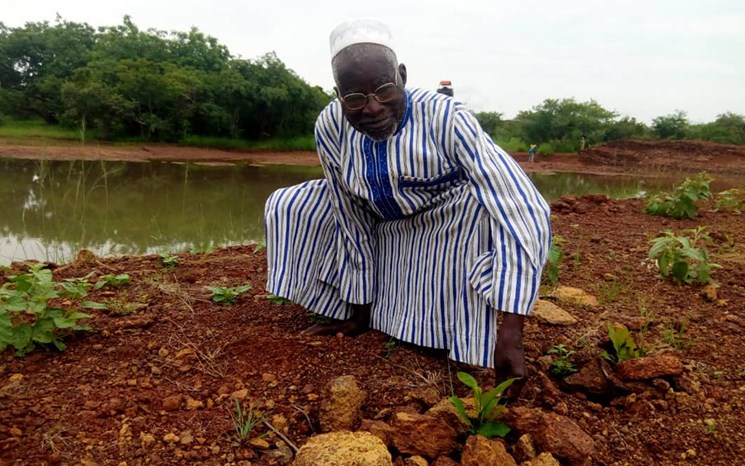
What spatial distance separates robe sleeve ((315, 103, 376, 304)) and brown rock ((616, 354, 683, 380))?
2.66ft

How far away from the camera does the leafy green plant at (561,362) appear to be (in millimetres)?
1604

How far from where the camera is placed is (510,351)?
135 centimetres

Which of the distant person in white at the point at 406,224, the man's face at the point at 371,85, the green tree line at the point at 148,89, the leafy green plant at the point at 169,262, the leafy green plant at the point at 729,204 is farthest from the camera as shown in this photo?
the green tree line at the point at 148,89

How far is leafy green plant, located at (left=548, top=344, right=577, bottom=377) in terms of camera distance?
5.26ft

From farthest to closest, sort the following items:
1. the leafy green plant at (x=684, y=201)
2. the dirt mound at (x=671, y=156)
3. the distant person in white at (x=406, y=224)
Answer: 1. the dirt mound at (x=671, y=156)
2. the leafy green plant at (x=684, y=201)
3. the distant person in white at (x=406, y=224)

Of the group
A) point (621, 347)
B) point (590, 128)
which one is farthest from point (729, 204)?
point (590, 128)

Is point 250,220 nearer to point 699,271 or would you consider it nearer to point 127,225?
point 127,225

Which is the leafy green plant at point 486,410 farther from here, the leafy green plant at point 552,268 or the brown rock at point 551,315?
the leafy green plant at point 552,268

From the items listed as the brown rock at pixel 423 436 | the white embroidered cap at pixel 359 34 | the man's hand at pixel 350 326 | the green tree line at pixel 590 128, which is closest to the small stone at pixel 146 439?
the brown rock at pixel 423 436

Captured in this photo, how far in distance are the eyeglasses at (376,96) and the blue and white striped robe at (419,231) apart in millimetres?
95

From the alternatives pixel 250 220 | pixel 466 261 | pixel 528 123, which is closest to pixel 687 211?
pixel 466 261

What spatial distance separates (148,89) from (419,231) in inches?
685

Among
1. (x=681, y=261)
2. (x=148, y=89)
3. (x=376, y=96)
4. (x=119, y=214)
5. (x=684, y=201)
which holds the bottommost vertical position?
(x=119, y=214)

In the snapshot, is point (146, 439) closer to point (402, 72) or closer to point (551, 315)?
point (402, 72)
